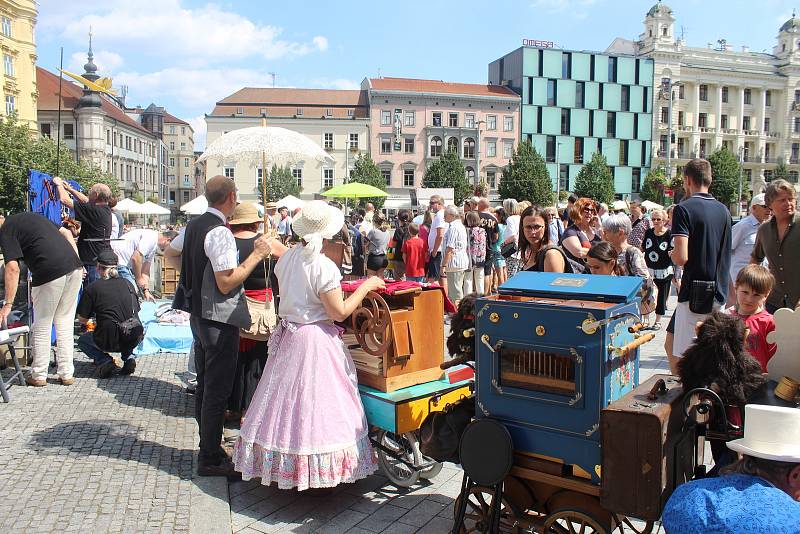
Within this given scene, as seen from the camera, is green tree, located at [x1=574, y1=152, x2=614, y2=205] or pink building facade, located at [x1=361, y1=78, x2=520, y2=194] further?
pink building facade, located at [x1=361, y1=78, x2=520, y2=194]

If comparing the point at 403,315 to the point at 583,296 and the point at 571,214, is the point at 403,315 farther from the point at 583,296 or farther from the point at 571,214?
the point at 571,214

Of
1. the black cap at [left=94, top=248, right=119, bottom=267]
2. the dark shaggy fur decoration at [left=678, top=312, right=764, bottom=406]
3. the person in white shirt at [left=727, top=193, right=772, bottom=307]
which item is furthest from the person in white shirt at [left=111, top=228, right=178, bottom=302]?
the dark shaggy fur decoration at [left=678, top=312, right=764, bottom=406]

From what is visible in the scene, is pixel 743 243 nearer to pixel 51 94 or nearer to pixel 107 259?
pixel 107 259

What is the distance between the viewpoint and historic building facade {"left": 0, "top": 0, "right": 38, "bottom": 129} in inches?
2126

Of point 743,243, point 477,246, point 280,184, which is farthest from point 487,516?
point 280,184

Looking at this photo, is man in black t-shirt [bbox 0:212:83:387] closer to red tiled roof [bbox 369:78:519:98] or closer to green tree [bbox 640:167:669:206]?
green tree [bbox 640:167:669:206]

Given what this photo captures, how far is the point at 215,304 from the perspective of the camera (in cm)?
432

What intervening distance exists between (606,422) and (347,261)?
1017cm

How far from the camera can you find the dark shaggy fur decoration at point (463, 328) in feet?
11.4

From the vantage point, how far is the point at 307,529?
372 centimetres

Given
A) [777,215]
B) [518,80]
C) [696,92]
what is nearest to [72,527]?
[777,215]

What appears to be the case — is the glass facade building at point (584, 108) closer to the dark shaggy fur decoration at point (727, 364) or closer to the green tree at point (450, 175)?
the green tree at point (450, 175)

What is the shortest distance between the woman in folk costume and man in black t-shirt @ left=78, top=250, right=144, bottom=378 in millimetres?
3812

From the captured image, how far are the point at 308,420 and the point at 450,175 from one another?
63.0 m
